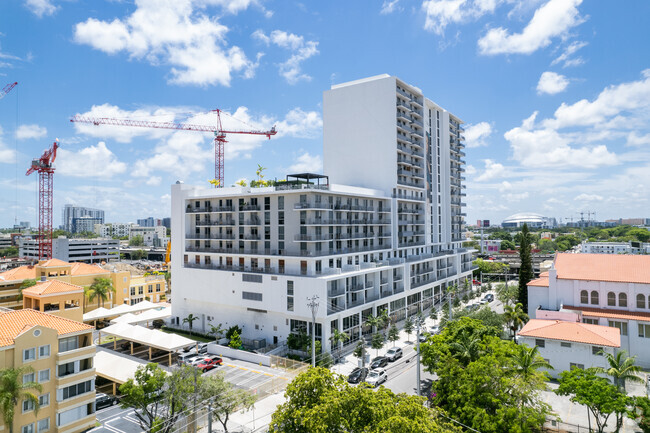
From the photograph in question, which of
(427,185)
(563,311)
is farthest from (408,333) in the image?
(427,185)

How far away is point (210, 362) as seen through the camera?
47938 millimetres

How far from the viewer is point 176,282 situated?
67.2 m

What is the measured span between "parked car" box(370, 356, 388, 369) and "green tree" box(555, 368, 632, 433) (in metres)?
21.0

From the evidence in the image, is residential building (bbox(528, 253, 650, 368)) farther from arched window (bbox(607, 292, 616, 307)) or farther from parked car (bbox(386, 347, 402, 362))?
parked car (bbox(386, 347, 402, 362))

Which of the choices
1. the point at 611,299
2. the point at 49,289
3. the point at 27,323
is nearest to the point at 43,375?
the point at 27,323

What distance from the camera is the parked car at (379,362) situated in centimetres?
4793

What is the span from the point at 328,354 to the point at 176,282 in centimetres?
3298

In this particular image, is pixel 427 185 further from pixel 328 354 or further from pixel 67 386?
pixel 67 386

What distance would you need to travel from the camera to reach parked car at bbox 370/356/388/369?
157 ft

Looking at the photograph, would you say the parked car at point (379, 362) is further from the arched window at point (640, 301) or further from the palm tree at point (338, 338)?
the arched window at point (640, 301)

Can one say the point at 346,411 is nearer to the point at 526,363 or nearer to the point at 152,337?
the point at 526,363

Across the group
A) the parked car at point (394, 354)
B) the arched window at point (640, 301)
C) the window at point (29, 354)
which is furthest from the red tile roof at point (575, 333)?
the window at point (29, 354)

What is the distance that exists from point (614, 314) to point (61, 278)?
8674cm

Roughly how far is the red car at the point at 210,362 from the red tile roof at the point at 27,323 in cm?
1551
